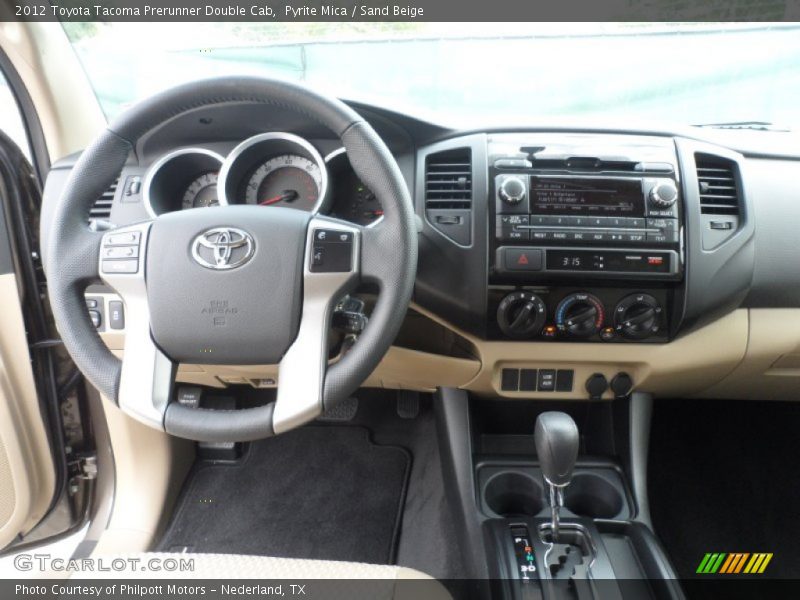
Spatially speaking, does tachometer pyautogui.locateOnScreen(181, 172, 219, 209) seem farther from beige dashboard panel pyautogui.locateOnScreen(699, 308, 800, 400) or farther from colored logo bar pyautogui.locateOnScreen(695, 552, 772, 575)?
colored logo bar pyautogui.locateOnScreen(695, 552, 772, 575)

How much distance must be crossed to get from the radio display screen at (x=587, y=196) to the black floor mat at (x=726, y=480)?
933 millimetres

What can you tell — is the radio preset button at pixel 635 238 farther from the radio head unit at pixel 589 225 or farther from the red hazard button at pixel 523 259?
the red hazard button at pixel 523 259

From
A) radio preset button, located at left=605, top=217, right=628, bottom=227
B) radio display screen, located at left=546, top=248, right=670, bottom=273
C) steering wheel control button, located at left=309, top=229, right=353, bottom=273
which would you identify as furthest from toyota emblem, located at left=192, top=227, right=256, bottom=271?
radio preset button, located at left=605, top=217, right=628, bottom=227

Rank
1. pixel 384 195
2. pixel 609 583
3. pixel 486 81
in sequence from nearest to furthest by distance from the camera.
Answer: pixel 384 195 → pixel 609 583 → pixel 486 81

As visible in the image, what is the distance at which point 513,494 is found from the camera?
4.54ft

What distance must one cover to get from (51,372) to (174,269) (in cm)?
82

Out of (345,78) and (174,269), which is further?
(345,78)

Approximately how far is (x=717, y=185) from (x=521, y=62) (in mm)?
810

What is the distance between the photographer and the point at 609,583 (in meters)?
1.08

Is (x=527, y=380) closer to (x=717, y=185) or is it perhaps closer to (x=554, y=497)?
(x=554, y=497)

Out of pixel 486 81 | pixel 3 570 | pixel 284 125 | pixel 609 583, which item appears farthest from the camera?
pixel 486 81
